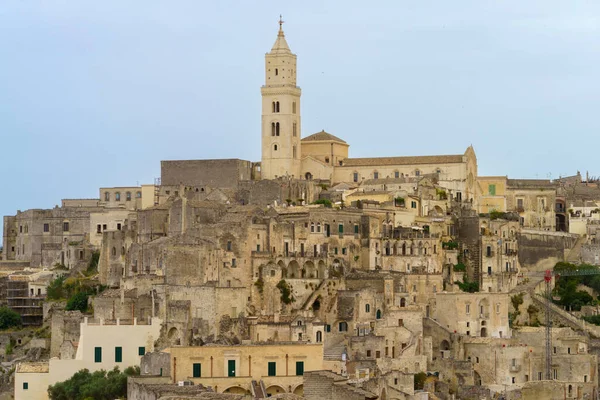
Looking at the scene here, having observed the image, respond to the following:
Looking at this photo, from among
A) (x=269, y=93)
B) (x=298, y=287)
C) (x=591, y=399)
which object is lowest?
(x=591, y=399)

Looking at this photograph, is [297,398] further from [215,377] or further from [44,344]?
[44,344]

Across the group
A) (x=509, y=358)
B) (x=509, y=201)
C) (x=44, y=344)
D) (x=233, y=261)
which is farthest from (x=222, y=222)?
(x=509, y=201)

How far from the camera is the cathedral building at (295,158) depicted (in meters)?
91.0

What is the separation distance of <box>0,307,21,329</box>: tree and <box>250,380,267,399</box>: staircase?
27353mm

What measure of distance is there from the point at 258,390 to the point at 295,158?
34486 mm

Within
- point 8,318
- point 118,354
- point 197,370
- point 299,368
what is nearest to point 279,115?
point 8,318

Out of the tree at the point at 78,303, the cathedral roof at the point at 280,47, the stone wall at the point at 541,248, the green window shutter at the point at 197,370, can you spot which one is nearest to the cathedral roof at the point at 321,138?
the cathedral roof at the point at 280,47

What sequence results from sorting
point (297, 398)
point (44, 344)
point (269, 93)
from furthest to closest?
1. point (269, 93)
2. point (44, 344)
3. point (297, 398)

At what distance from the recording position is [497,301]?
250 feet

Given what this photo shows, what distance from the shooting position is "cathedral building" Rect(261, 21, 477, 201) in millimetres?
91000

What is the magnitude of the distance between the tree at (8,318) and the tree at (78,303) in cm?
466

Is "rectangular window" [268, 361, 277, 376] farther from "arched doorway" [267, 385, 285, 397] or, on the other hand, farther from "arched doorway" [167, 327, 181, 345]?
"arched doorway" [167, 327, 181, 345]

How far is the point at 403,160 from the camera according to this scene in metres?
92.9

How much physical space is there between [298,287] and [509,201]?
23396mm
